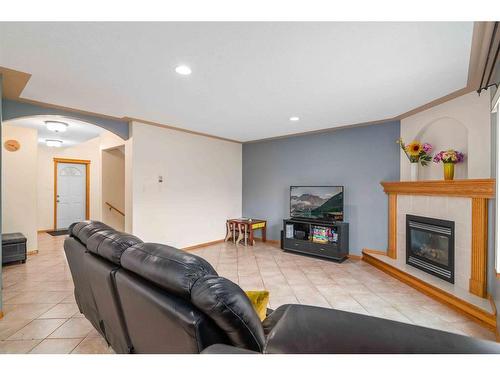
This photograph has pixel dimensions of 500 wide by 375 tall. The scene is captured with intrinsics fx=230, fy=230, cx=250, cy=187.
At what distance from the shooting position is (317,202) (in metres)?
4.50

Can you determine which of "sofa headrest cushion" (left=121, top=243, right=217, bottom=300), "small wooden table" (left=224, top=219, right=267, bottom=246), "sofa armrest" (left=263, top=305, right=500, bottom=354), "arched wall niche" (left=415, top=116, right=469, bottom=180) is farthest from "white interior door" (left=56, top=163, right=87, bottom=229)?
"arched wall niche" (left=415, top=116, right=469, bottom=180)

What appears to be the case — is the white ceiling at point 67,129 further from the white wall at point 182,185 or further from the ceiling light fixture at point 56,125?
the white wall at point 182,185

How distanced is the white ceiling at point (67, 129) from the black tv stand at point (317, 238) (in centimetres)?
419

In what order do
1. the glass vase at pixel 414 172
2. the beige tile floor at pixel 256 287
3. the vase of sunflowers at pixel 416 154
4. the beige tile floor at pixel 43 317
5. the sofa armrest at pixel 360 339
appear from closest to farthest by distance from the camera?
the sofa armrest at pixel 360 339 < the beige tile floor at pixel 43 317 < the beige tile floor at pixel 256 287 < the vase of sunflowers at pixel 416 154 < the glass vase at pixel 414 172

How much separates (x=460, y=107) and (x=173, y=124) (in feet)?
13.7

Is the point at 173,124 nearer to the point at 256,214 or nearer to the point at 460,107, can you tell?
the point at 256,214

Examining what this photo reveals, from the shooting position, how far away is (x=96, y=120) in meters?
3.65

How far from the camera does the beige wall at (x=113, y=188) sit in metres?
5.49

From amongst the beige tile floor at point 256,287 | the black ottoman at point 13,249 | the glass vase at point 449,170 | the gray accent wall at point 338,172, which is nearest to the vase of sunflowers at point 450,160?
the glass vase at point 449,170

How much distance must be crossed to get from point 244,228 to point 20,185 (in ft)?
14.3

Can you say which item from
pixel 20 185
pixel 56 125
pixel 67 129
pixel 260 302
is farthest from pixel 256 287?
pixel 67 129

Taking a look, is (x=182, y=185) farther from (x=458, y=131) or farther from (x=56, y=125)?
(x=458, y=131)
